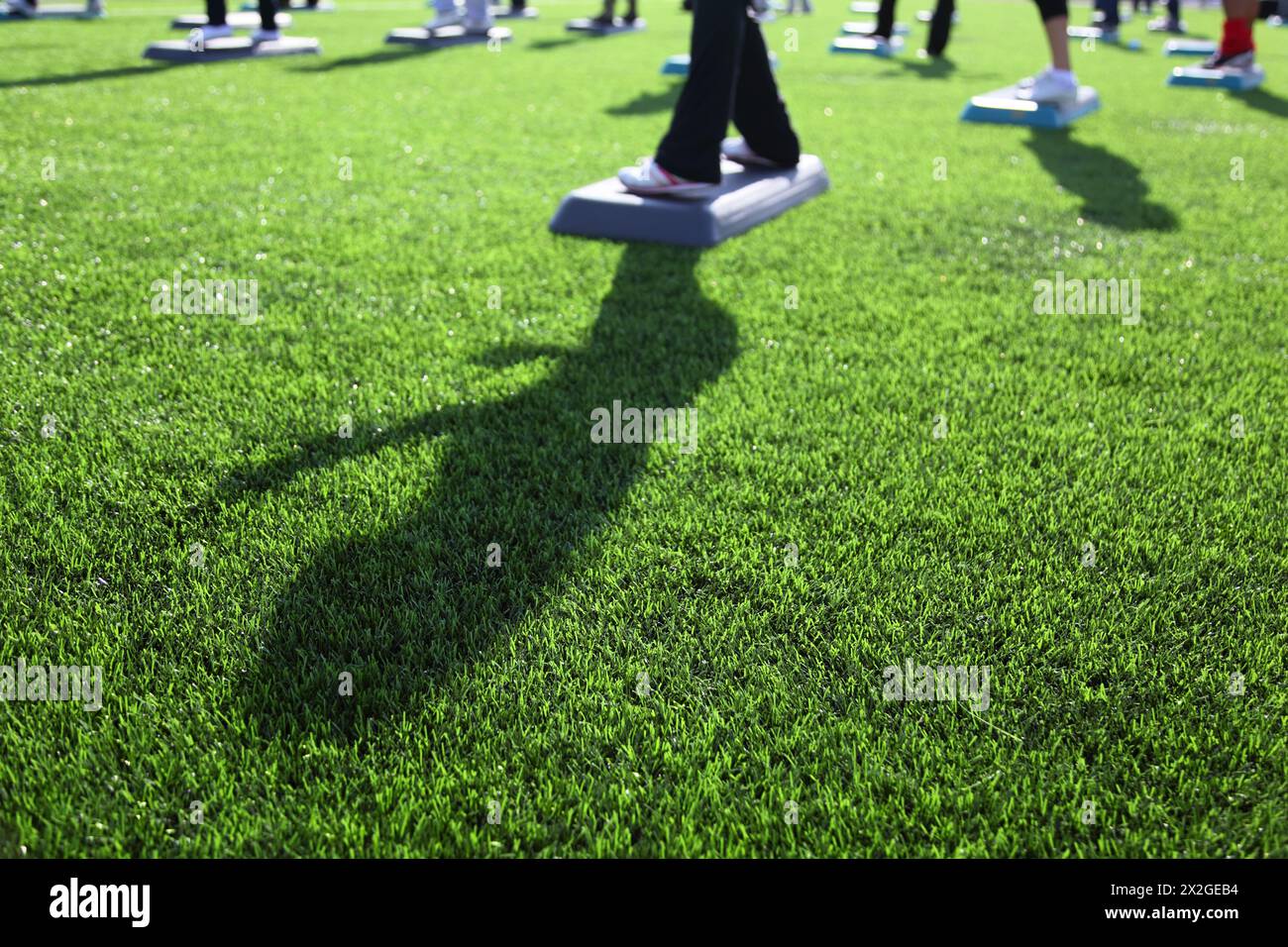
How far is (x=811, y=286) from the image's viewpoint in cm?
403

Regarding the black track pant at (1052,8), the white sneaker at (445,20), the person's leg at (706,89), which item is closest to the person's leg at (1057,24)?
the black track pant at (1052,8)

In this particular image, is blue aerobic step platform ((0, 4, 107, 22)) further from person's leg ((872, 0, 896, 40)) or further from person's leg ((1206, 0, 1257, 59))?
person's leg ((1206, 0, 1257, 59))

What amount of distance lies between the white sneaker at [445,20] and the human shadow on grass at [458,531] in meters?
11.0

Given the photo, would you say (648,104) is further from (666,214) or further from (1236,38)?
(1236,38)

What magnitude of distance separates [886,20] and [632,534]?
1284 centimetres

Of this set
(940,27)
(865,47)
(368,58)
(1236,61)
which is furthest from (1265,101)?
(368,58)

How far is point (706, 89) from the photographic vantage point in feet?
14.8

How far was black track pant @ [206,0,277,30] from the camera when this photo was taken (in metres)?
10.5

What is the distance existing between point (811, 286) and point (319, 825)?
119 inches

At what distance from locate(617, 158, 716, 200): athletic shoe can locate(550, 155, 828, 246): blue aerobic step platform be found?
31mm

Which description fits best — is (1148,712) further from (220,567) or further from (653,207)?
(653,207)

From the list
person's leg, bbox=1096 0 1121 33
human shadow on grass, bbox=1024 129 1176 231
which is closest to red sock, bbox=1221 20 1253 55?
human shadow on grass, bbox=1024 129 1176 231

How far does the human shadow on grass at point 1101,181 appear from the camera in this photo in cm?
511
